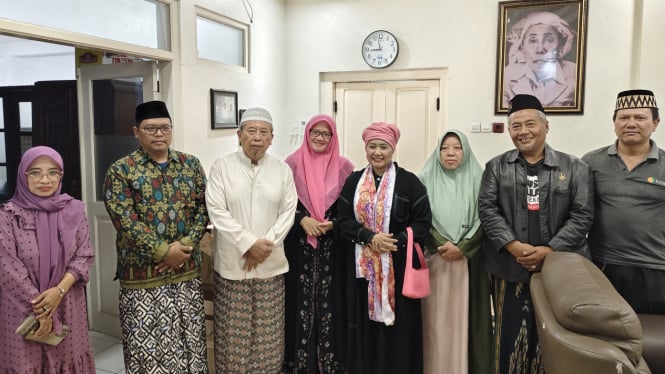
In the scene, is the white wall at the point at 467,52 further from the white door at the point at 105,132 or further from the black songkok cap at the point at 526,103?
the black songkok cap at the point at 526,103

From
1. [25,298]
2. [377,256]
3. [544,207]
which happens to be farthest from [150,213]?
[544,207]

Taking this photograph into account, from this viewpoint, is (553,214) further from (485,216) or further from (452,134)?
(452,134)

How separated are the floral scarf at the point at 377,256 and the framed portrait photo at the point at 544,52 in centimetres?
241

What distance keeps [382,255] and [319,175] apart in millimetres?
540

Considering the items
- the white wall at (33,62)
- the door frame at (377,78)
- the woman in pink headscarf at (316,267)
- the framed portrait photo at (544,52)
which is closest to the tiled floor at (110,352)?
the woman in pink headscarf at (316,267)

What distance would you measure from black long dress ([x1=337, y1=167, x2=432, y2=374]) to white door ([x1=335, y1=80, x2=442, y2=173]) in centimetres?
241

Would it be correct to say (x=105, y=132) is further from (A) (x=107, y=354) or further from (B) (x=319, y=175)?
(B) (x=319, y=175)

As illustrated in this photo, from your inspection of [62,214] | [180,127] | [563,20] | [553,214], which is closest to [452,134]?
[553,214]

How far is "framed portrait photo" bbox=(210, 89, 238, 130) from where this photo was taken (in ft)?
13.0

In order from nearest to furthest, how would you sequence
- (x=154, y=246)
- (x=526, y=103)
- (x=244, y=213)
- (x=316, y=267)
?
(x=154, y=246), (x=526, y=103), (x=244, y=213), (x=316, y=267)

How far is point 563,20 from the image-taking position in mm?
4160

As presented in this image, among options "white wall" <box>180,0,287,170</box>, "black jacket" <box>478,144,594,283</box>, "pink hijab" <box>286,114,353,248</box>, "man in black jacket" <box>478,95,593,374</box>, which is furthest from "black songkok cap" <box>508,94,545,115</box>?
"white wall" <box>180,0,287,170</box>

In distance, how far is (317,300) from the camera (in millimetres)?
2578

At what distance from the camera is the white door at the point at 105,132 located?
11.0 ft
